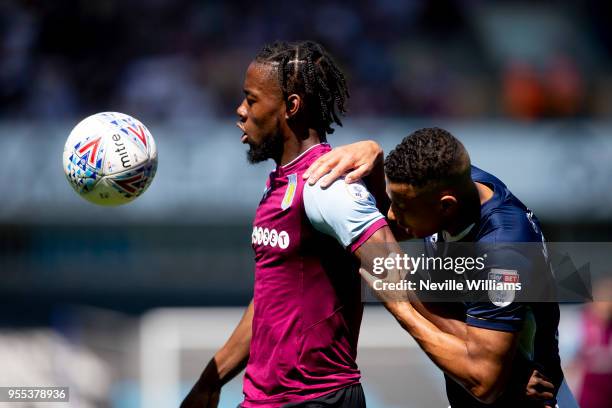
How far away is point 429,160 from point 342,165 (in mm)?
437

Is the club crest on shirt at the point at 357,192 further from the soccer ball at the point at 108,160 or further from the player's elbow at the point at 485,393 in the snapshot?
the soccer ball at the point at 108,160

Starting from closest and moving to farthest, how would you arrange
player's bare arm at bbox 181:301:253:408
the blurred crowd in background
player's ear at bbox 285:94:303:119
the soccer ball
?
player's ear at bbox 285:94:303:119 → the soccer ball → player's bare arm at bbox 181:301:253:408 → the blurred crowd in background

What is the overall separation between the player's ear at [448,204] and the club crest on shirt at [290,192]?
0.69 metres

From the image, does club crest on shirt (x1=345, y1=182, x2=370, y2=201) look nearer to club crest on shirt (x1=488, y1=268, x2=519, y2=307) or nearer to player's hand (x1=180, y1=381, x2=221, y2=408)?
club crest on shirt (x1=488, y1=268, x2=519, y2=307)

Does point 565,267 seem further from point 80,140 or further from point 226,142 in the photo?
point 226,142

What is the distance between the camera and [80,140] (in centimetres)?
477

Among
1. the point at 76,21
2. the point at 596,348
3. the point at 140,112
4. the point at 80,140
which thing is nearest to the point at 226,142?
the point at 140,112

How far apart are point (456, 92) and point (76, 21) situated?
571cm

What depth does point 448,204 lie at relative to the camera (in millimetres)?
4051

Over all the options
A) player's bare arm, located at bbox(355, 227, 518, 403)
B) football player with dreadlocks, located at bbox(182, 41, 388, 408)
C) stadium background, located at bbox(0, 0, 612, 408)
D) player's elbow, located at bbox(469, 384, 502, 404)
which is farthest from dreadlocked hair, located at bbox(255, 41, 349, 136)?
stadium background, located at bbox(0, 0, 612, 408)

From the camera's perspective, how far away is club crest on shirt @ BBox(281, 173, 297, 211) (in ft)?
14.3

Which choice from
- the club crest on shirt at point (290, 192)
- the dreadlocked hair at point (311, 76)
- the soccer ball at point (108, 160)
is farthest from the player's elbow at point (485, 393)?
the soccer ball at point (108, 160)

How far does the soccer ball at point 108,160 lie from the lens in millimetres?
4723

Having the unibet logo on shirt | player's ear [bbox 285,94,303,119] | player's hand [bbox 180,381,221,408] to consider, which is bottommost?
player's hand [bbox 180,381,221,408]
